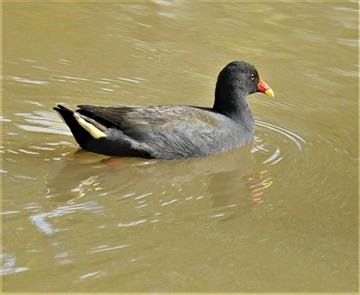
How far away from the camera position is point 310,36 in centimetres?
Answer: 1233

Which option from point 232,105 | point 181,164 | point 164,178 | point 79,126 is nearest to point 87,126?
point 79,126

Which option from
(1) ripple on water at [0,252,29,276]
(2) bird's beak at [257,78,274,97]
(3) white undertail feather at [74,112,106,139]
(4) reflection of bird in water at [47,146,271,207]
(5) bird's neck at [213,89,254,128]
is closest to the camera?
(1) ripple on water at [0,252,29,276]

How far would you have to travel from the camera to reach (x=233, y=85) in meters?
9.31

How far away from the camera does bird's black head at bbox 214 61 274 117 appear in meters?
9.27

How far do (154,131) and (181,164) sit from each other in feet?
1.29

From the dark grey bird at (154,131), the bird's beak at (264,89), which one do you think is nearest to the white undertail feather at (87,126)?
the dark grey bird at (154,131)

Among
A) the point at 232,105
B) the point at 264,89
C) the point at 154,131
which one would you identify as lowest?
the point at 154,131

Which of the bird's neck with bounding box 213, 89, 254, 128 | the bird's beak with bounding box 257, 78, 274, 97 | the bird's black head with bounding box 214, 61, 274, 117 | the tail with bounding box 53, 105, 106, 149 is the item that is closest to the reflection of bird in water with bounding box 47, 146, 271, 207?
the tail with bounding box 53, 105, 106, 149

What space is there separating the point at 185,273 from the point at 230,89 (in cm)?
353

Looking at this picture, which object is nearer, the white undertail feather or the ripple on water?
the ripple on water

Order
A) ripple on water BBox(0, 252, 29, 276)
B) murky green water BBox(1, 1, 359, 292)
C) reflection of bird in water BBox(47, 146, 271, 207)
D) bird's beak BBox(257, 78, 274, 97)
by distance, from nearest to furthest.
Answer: ripple on water BBox(0, 252, 29, 276)
murky green water BBox(1, 1, 359, 292)
reflection of bird in water BBox(47, 146, 271, 207)
bird's beak BBox(257, 78, 274, 97)

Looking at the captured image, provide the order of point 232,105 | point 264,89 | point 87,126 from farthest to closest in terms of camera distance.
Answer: point 264,89 → point 232,105 → point 87,126

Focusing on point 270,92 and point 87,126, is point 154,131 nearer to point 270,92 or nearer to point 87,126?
point 87,126

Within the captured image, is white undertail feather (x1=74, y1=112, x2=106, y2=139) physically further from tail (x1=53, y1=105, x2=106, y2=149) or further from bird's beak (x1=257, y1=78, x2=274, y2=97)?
bird's beak (x1=257, y1=78, x2=274, y2=97)
